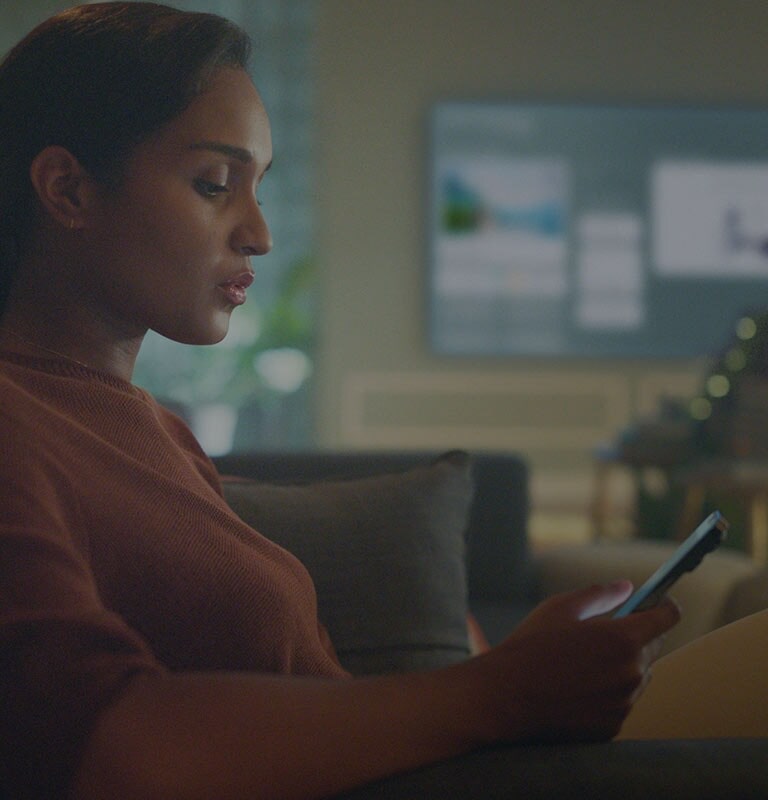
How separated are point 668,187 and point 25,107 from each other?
5.57 metres

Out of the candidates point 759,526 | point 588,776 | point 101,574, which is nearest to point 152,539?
point 101,574

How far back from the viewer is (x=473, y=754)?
59cm

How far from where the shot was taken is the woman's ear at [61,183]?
68 cm

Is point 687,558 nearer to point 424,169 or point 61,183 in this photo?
point 61,183

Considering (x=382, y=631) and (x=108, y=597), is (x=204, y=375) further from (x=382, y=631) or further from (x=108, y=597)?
(x=108, y=597)

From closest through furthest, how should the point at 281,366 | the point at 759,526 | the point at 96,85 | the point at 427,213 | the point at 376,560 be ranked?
the point at 96,85
the point at 376,560
the point at 759,526
the point at 427,213
the point at 281,366

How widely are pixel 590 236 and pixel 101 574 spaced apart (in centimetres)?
552

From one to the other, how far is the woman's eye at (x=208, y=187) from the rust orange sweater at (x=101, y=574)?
126mm

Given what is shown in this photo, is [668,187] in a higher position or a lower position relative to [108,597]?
higher

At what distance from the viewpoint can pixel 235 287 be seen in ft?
2.37

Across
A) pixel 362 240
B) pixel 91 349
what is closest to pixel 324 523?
pixel 91 349

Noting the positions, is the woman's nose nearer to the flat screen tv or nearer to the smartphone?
the smartphone

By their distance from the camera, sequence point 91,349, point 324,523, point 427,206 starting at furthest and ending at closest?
point 427,206
point 324,523
point 91,349

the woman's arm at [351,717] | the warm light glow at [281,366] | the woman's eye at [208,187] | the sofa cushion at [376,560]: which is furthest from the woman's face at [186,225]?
the warm light glow at [281,366]
